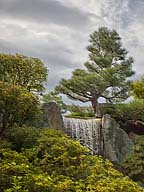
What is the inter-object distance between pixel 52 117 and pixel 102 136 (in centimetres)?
211

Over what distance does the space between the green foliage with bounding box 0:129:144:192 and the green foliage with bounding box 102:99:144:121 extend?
22.0 feet

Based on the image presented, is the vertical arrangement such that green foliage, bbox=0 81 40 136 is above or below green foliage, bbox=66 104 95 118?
below

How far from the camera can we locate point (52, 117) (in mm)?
10273

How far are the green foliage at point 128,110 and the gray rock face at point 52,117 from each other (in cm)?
312

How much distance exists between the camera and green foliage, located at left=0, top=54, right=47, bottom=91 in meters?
8.45

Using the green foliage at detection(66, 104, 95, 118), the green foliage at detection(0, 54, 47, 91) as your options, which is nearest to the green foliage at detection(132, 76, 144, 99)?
the green foliage at detection(66, 104, 95, 118)

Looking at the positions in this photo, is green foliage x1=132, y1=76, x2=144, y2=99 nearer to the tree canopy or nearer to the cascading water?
the tree canopy

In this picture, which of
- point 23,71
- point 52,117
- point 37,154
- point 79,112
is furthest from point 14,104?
point 79,112

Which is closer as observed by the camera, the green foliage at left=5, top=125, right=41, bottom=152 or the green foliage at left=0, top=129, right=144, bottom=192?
the green foliage at left=0, top=129, right=144, bottom=192

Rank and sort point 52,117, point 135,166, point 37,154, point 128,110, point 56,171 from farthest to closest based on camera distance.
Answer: point 128,110
point 135,166
point 52,117
point 37,154
point 56,171

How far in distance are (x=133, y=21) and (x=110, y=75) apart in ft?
18.0

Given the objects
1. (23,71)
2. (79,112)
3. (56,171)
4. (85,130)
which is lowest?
(56,171)

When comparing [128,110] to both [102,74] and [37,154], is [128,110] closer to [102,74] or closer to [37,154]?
[102,74]

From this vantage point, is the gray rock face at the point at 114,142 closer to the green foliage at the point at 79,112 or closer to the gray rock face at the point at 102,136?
the gray rock face at the point at 102,136
